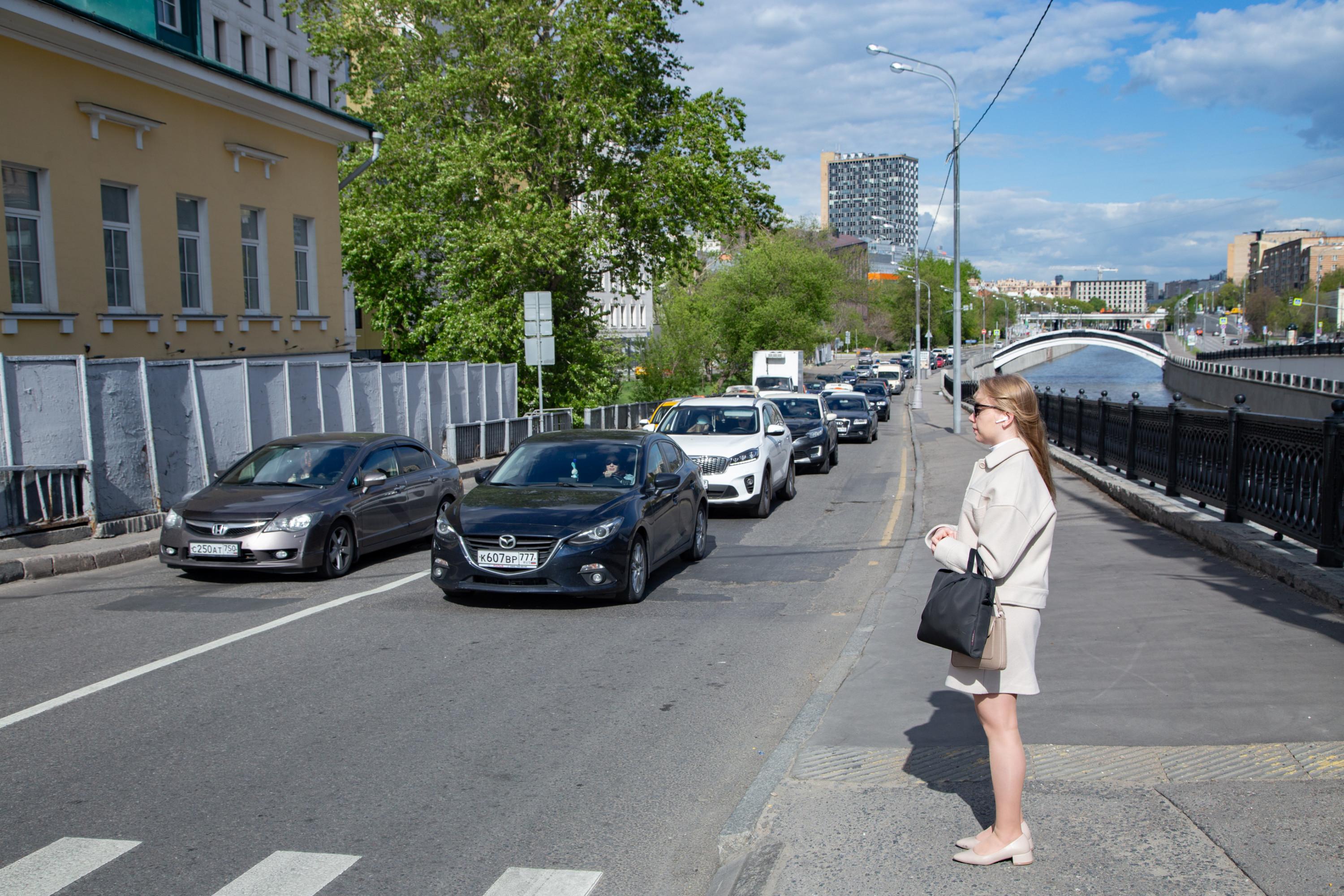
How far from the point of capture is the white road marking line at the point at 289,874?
389 centimetres

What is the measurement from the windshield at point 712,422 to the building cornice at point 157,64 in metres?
9.88

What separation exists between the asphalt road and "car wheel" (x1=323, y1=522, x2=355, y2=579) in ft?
1.10

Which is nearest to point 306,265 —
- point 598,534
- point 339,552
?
point 339,552

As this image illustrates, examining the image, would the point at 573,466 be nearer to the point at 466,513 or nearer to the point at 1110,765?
the point at 466,513

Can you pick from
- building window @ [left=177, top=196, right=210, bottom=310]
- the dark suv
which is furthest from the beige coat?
the dark suv

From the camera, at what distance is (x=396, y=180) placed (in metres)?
31.3

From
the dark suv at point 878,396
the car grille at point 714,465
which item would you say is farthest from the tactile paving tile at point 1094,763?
the dark suv at point 878,396

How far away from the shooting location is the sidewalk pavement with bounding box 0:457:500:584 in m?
10.5

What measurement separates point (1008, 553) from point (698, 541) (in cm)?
827

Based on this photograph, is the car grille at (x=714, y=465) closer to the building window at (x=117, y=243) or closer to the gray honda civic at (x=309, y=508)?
the gray honda civic at (x=309, y=508)

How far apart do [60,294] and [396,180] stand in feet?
53.2

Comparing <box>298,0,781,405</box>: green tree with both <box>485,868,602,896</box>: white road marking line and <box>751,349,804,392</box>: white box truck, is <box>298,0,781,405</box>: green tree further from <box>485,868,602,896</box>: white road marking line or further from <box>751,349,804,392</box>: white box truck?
<box>485,868,602,896</box>: white road marking line

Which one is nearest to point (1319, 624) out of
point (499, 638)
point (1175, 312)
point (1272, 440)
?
point (1272, 440)

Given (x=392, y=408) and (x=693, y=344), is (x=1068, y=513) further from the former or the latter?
(x=693, y=344)
